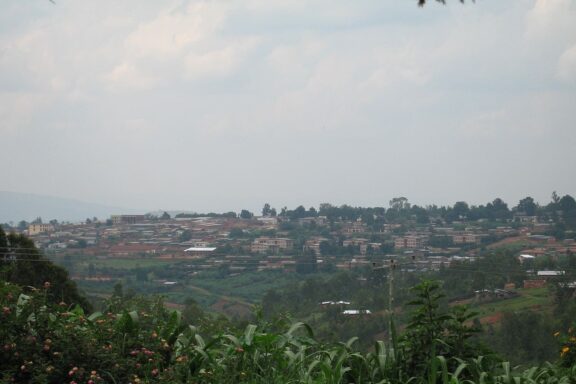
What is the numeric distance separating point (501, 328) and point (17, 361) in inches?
744

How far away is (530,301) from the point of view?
2762 cm

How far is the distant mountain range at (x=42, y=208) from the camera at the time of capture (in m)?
126

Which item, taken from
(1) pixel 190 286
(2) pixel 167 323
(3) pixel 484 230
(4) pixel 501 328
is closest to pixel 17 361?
(2) pixel 167 323

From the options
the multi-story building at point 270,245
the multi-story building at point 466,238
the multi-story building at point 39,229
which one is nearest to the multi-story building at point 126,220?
the multi-story building at point 39,229

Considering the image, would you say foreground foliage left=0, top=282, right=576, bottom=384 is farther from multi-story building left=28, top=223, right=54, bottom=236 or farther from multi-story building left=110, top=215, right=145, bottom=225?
multi-story building left=110, top=215, right=145, bottom=225

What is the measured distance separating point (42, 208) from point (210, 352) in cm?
14190

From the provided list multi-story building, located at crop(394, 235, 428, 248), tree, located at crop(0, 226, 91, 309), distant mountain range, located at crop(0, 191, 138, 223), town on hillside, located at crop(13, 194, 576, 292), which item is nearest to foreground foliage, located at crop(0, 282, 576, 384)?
tree, located at crop(0, 226, 91, 309)

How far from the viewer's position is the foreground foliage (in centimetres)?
493

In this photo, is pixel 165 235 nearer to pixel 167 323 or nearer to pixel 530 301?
pixel 530 301

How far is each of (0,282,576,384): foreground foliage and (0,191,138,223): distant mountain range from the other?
11603cm

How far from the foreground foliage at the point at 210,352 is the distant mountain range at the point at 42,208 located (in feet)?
381

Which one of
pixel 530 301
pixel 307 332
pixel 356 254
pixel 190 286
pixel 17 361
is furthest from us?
pixel 356 254

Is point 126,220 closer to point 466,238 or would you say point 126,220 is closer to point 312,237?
point 312,237

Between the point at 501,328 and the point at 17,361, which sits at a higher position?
the point at 17,361
